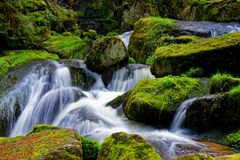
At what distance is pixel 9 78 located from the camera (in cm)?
1268

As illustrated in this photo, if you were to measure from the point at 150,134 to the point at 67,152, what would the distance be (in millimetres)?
2909

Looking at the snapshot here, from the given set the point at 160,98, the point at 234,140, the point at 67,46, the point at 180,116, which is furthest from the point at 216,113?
the point at 67,46

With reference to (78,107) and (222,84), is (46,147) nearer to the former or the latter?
(222,84)

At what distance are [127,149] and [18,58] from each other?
11.1m

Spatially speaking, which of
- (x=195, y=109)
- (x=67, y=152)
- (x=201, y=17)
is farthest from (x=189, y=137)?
(x=201, y=17)

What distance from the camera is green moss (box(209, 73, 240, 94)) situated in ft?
24.7

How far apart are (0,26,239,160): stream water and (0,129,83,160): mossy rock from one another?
1.72 meters

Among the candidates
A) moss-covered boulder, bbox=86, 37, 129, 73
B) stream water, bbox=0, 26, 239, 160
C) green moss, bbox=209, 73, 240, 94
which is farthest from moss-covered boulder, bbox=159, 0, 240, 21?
green moss, bbox=209, 73, 240, 94

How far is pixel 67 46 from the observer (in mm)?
16891

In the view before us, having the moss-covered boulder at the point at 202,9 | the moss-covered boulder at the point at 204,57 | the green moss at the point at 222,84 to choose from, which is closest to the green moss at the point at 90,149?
the green moss at the point at 222,84

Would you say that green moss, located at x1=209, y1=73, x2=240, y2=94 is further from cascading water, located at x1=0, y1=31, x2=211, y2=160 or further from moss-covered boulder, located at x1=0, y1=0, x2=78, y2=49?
moss-covered boulder, located at x1=0, y1=0, x2=78, y2=49

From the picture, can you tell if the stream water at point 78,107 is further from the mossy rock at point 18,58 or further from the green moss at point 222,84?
the mossy rock at point 18,58

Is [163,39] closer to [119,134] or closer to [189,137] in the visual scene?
[189,137]

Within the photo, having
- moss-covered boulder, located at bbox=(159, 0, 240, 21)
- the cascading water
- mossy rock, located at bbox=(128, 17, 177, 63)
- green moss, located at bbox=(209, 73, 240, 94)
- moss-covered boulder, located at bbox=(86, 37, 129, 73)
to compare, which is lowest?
the cascading water
